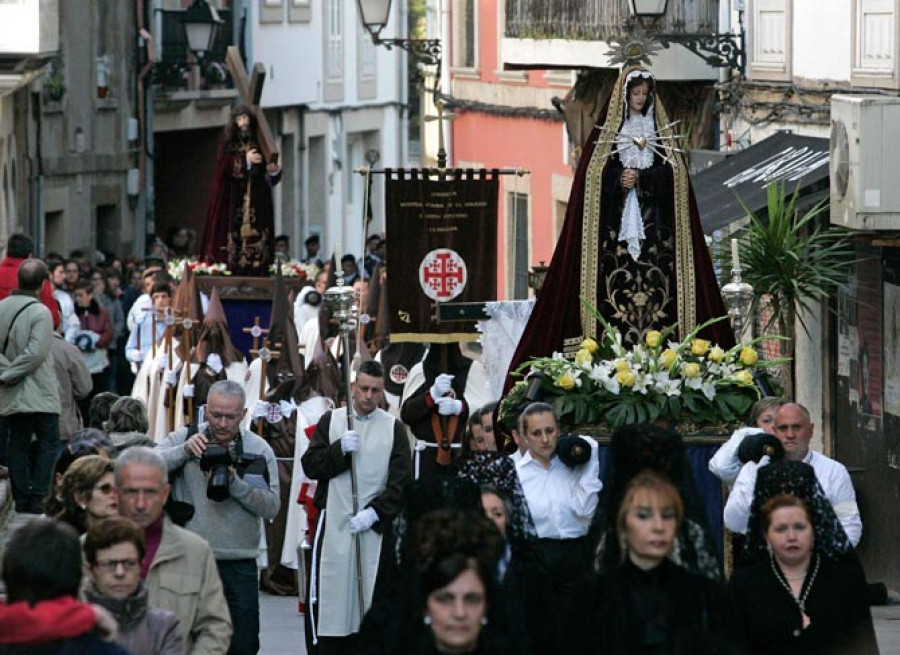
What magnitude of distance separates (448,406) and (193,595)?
233 inches

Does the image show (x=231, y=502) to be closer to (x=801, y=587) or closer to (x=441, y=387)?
(x=801, y=587)

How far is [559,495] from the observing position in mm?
11156

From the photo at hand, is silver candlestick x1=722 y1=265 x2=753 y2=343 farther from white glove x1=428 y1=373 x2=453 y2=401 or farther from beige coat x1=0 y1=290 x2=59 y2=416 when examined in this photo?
beige coat x1=0 y1=290 x2=59 y2=416

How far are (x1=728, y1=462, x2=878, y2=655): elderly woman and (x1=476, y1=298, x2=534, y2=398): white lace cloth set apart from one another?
6835mm

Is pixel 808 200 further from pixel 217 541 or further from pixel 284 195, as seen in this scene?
pixel 284 195

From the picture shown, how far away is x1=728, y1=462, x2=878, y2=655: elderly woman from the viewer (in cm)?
852

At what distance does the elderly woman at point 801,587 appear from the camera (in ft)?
28.0

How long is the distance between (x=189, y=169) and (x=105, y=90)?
20.5 ft

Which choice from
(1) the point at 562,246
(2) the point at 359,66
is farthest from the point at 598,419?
(2) the point at 359,66

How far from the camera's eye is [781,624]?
8555 mm

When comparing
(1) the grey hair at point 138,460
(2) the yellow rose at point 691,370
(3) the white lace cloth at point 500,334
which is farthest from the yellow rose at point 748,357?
(1) the grey hair at point 138,460

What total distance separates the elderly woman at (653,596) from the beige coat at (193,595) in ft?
5.62

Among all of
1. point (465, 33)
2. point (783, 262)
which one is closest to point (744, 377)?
point (783, 262)

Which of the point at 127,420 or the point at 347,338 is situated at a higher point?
the point at 347,338
